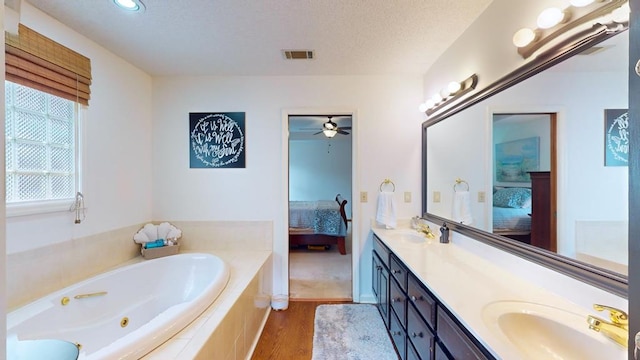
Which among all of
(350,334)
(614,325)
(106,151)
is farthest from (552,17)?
(106,151)

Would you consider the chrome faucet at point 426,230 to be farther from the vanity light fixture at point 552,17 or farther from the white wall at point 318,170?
the white wall at point 318,170

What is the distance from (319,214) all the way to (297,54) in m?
2.77

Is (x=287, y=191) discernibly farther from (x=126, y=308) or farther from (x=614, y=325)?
(x=614, y=325)

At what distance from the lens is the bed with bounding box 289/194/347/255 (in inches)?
175

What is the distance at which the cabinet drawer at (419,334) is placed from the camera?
4.32ft

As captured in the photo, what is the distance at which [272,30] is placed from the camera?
74.3 inches

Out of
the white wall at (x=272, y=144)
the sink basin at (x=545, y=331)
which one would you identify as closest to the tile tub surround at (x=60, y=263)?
the white wall at (x=272, y=144)

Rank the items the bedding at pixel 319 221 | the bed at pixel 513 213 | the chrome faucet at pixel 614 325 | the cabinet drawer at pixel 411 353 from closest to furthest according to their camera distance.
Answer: the chrome faucet at pixel 614 325
the bed at pixel 513 213
the cabinet drawer at pixel 411 353
the bedding at pixel 319 221

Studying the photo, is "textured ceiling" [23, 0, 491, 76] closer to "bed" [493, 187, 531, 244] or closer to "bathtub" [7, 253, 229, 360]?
"bed" [493, 187, 531, 244]

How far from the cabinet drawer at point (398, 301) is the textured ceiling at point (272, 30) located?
1.81m

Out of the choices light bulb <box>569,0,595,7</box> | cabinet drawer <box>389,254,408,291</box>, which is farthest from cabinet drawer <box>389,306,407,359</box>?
light bulb <box>569,0,595,7</box>

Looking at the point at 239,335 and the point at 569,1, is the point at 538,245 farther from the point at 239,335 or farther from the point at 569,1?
the point at 239,335

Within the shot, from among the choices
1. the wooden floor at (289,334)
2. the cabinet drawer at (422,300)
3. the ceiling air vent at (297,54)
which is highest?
the ceiling air vent at (297,54)

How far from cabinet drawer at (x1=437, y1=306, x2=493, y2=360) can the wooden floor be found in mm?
1150
